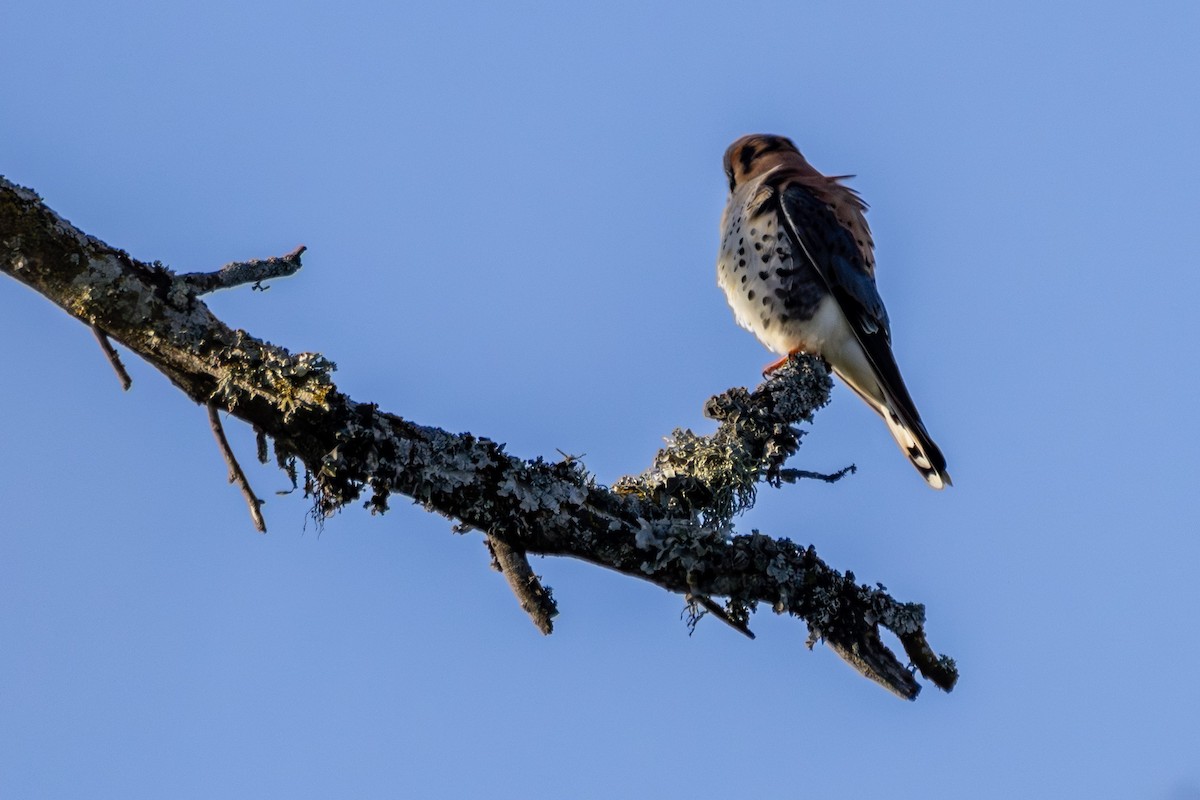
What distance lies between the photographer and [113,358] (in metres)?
3.38

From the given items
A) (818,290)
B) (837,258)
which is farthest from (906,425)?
(837,258)

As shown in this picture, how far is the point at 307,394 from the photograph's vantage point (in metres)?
3.43

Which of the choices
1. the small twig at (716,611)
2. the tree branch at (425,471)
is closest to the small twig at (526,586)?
the tree branch at (425,471)

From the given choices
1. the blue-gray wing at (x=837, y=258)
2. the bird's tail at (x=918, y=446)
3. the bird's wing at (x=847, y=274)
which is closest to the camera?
the bird's tail at (x=918, y=446)

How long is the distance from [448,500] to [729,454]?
4.48 feet

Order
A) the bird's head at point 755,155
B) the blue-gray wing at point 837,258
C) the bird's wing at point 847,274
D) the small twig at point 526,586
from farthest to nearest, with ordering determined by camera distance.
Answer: the bird's head at point 755,155
the blue-gray wing at point 837,258
the bird's wing at point 847,274
the small twig at point 526,586

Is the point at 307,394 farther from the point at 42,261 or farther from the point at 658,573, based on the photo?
the point at 658,573

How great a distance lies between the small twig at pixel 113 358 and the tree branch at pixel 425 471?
32mm

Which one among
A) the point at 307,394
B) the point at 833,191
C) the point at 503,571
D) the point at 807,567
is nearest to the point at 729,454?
the point at 807,567

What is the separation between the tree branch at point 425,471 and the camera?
11.1 ft

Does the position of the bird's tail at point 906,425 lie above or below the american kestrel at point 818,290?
below

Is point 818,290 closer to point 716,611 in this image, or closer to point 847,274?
point 847,274

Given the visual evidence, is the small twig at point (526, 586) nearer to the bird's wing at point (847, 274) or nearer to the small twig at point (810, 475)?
the small twig at point (810, 475)

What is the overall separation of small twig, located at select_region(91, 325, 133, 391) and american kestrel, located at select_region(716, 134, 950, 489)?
3760 millimetres
